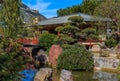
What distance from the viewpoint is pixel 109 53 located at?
2072 cm

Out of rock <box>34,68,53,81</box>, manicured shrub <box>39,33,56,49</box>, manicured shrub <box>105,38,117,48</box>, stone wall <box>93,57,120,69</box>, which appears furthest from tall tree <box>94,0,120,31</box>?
rock <box>34,68,53,81</box>

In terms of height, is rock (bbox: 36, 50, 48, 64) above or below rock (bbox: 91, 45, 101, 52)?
below

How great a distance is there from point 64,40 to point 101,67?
4.81 metres

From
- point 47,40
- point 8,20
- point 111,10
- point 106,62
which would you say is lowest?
point 106,62

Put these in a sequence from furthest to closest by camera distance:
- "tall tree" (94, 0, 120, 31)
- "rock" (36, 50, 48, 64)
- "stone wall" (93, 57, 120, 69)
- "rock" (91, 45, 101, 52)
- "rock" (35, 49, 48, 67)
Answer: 1. "rock" (91, 45, 101, 52)
2. "tall tree" (94, 0, 120, 31)
3. "rock" (36, 50, 48, 64)
4. "rock" (35, 49, 48, 67)
5. "stone wall" (93, 57, 120, 69)

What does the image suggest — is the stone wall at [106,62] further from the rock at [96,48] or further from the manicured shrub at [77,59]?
the rock at [96,48]

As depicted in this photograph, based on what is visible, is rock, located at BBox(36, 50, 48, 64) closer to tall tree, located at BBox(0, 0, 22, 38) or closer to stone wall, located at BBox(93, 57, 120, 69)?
stone wall, located at BBox(93, 57, 120, 69)

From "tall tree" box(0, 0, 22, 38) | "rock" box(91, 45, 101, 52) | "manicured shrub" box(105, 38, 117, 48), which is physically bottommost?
"rock" box(91, 45, 101, 52)

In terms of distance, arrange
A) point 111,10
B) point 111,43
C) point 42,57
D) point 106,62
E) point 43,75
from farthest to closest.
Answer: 1. point 111,43
2. point 111,10
3. point 42,57
4. point 106,62
5. point 43,75

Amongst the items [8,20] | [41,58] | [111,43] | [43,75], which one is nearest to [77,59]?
[41,58]

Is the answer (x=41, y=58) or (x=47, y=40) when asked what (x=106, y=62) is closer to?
(x=41, y=58)

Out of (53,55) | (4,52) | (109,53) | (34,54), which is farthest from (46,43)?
(4,52)

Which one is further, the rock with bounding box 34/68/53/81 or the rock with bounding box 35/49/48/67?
the rock with bounding box 35/49/48/67

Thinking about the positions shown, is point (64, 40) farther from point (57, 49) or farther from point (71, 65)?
point (71, 65)
